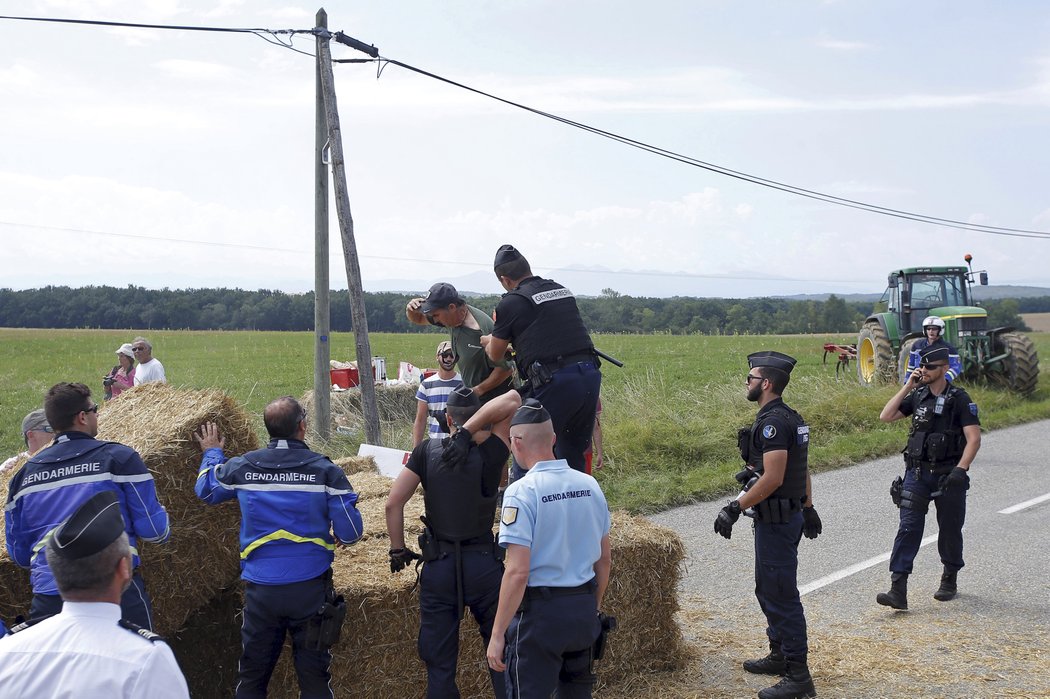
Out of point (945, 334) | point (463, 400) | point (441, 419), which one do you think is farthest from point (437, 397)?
point (945, 334)

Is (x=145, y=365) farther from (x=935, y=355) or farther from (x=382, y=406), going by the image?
(x=935, y=355)

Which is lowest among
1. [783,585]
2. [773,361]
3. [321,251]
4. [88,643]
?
[783,585]

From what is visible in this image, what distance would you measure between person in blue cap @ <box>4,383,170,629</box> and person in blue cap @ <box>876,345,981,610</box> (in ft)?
18.4

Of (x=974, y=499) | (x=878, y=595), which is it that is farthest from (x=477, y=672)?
(x=974, y=499)

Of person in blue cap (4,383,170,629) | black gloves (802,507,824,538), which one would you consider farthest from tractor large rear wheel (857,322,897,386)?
person in blue cap (4,383,170,629)

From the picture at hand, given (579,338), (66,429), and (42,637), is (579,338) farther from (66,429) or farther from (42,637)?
(42,637)

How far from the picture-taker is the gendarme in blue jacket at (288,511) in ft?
15.3

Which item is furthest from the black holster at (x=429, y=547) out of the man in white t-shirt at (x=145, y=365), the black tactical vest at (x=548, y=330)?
the man in white t-shirt at (x=145, y=365)

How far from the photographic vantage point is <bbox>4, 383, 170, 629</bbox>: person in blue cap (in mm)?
4422

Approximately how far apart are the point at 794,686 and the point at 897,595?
6.69 ft

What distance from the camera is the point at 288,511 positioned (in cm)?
466

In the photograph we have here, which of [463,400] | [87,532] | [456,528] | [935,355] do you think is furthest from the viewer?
[935,355]

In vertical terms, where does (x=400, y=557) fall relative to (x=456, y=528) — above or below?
below

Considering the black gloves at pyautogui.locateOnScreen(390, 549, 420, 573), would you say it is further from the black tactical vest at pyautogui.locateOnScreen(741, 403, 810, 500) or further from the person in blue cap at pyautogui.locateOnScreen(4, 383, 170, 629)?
the black tactical vest at pyautogui.locateOnScreen(741, 403, 810, 500)
